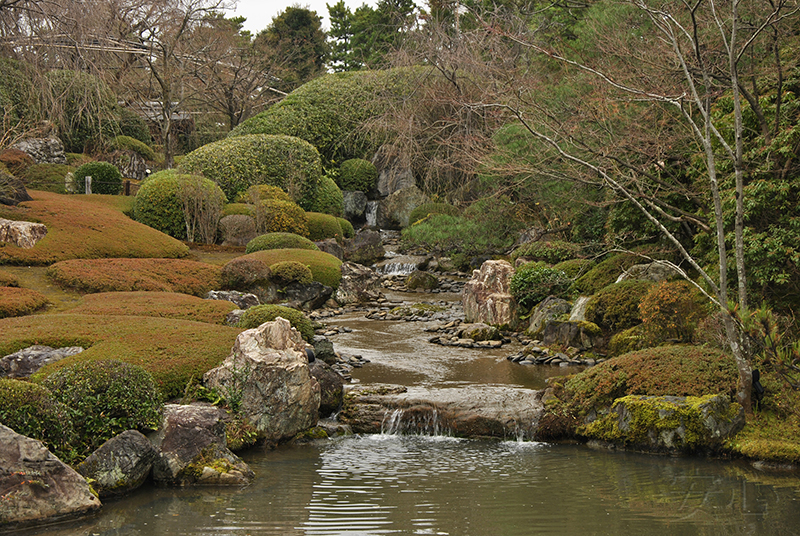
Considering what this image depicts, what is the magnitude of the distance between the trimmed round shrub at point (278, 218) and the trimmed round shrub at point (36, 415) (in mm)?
15588

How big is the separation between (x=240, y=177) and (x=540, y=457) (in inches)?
750

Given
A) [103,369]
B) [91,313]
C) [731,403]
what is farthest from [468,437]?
[91,313]

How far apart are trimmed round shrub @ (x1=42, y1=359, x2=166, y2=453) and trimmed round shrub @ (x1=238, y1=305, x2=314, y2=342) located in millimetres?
3427

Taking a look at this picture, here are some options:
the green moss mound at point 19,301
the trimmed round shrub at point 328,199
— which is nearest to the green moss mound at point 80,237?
the green moss mound at point 19,301

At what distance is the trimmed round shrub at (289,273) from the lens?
16.6 metres

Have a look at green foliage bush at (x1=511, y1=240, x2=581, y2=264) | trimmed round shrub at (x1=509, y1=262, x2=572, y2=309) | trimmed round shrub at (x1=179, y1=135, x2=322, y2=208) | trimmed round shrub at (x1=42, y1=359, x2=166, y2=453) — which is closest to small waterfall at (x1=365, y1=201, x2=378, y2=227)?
trimmed round shrub at (x1=179, y1=135, x2=322, y2=208)

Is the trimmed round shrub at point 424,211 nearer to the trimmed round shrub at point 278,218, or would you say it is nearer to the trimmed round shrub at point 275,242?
the trimmed round shrub at point 278,218

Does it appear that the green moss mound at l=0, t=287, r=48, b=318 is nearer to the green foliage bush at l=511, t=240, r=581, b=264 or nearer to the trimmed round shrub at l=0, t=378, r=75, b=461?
the trimmed round shrub at l=0, t=378, r=75, b=461

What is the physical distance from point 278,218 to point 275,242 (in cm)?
268

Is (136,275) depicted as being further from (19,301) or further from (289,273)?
(289,273)

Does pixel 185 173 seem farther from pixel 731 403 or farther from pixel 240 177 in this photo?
pixel 731 403

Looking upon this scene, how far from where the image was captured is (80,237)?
15.8 meters

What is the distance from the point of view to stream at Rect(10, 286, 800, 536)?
5.24m

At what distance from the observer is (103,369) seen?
22.5ft
